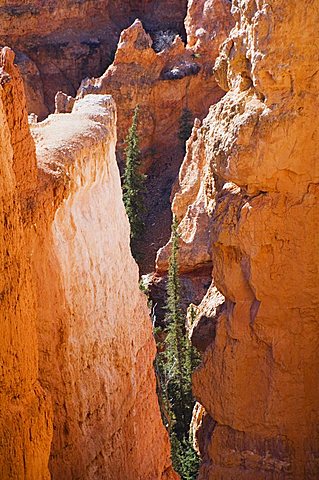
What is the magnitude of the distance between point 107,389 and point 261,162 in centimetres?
397

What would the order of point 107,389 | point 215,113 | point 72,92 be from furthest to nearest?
point 72,92
point 215,113
point 107,389

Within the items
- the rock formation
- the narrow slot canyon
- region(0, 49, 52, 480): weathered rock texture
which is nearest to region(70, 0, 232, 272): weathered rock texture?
the narrow slot canyon

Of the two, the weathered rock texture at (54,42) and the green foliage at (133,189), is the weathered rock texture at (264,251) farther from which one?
the weathered rock texture at (54,42)

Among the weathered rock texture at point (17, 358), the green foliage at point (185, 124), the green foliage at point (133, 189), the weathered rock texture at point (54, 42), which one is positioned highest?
the weathered rock texture at point (54, 42)

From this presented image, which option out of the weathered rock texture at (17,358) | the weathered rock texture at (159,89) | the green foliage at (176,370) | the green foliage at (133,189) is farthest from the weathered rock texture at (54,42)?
the weathered rock texture at (17,358)

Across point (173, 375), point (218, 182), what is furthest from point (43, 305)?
point (173, 375)

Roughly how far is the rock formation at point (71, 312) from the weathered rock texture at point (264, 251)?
2.11 metres

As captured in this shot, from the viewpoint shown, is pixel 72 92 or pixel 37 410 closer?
pixel 37 410

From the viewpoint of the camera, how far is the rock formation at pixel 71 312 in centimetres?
612

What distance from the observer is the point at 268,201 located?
1160 centimetres

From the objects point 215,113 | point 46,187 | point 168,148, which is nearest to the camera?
point 46,187

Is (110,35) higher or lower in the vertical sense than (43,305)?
higher

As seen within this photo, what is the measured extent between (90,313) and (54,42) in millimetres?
21989

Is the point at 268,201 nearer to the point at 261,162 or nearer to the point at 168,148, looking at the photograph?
the point at 261,162
